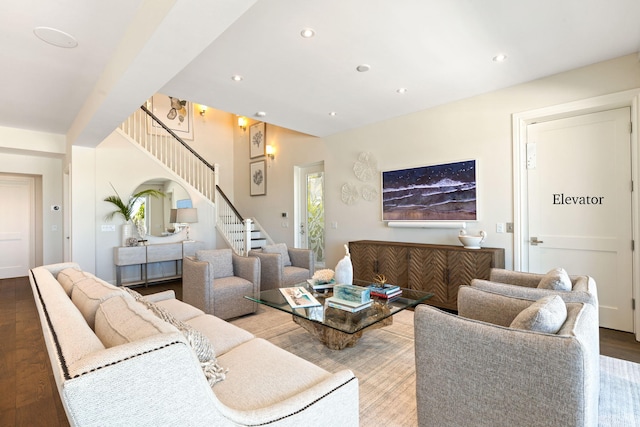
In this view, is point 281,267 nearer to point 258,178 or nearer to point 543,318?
point 543,318

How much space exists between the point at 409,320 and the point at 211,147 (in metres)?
6.28

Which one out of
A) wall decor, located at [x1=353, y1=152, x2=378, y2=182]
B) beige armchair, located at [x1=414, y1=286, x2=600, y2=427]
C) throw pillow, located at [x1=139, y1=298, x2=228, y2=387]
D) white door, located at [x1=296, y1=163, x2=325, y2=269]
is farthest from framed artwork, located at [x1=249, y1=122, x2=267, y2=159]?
beige armchair, located at [x1=414, y1=286, x2=600, y2=427]

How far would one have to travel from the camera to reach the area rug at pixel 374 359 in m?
1.87

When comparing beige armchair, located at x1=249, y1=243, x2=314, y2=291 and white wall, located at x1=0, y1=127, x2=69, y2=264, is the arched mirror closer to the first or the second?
white wall, located at x1=0, y1=127, x2=69, y2=264

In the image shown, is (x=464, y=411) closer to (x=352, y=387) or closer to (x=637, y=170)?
(x=352, y=387)

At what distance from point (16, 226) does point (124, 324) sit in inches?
294

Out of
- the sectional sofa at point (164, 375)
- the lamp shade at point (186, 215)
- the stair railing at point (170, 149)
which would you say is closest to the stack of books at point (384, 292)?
the sectional sofa at point (164, 375)

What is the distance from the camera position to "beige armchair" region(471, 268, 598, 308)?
1.83 metres

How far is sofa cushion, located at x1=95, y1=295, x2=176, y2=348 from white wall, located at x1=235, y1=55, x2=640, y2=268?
12.6 feet

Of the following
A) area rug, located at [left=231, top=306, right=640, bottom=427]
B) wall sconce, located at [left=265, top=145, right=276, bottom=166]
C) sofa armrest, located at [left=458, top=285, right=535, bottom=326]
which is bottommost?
area rug, located at [left=231, top=306, right=640, bottom=427]

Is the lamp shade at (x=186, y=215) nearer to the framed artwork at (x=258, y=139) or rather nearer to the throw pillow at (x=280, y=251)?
the framed artwork at (x=258, y=139)

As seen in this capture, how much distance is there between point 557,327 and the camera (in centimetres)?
137

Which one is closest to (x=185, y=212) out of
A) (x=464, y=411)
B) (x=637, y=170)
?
(x=464, y=411)

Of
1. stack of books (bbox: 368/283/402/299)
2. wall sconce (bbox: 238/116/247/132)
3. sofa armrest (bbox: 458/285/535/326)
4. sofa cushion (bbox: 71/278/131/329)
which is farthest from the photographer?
wall sconce (bbox: 238/116/247/132)
